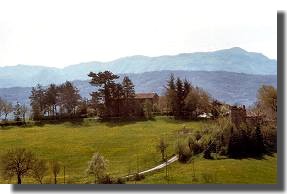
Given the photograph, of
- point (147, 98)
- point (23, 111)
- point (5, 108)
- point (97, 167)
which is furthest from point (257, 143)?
point (5, 108)

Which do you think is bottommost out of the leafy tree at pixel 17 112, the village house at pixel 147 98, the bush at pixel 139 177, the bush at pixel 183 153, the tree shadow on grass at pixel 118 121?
the bush at pixel 139 177

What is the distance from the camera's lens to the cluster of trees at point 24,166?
6.72m

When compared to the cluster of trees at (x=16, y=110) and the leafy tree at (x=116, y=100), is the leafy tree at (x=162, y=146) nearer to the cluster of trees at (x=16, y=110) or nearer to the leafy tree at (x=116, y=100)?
the leafy tree at (x=116, y=100)

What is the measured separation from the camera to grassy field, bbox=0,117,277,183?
6.48m

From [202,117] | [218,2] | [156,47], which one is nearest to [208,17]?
[218,2]

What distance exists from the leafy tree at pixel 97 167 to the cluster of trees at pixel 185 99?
1074 mm

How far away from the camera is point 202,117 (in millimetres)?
6680

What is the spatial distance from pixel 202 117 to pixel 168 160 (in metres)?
0.68

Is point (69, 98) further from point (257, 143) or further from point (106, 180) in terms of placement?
point (257, 143)

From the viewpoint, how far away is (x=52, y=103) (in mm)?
6977

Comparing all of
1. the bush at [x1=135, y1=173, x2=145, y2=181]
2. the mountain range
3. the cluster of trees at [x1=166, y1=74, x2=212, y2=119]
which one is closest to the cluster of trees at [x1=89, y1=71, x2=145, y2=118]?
the mountain range

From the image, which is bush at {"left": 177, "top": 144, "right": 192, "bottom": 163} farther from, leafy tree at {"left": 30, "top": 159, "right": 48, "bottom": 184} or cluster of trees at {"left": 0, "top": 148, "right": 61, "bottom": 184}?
leafy tree at {"left": 30, "top": 159, "right": 48, "bottom": 184}

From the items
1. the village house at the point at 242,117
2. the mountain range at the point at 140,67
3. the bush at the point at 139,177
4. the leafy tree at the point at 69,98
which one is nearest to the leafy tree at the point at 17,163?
the leafy tree at the point at 69,98

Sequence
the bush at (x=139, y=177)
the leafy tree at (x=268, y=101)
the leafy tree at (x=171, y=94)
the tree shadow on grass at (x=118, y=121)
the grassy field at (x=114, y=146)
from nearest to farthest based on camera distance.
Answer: the leafy tree at (x=268, y=101) < the grassy field at (x=114, y=146) < the bush at (x=139, y=177) < the leafy tree at (x=171, y=94) < the tree shadow on grass at (x=118, y=121)
